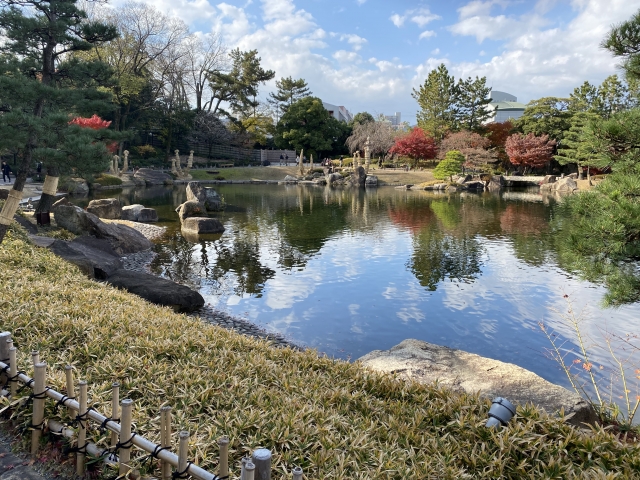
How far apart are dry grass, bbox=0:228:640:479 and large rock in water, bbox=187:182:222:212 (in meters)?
14.2

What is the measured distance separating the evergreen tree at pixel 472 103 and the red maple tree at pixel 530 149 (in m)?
4.93

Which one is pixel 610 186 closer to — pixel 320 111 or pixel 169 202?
pixel 169 202

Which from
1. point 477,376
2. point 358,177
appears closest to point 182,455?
point 477,376

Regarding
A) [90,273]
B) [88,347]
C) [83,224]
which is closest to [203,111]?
[83,224]

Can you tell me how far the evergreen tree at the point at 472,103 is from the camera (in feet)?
136

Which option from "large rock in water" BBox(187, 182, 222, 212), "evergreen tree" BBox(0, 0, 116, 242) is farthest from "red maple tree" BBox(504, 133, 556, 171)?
"evergreen tree" BBox(0, 0, 116, 242)

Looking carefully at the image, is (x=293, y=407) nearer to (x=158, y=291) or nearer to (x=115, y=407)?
(x=115, y=407)

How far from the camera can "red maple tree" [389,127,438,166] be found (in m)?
41.5

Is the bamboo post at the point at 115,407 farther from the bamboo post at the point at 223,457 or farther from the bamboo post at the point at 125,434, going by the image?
the bamboo post at the point at 223,457

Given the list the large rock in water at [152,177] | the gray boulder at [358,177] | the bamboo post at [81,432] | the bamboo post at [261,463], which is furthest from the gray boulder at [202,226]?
the gray boulder at [358,177]

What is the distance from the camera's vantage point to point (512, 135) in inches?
1502

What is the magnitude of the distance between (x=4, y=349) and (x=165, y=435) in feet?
5.34

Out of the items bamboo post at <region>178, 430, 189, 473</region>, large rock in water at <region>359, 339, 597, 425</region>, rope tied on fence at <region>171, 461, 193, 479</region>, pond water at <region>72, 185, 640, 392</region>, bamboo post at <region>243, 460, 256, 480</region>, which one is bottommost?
pond water at <region>72, 185, 640, 392</region>

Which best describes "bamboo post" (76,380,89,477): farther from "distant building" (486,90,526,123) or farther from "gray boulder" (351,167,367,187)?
"distant building" (486,90,526,123)
